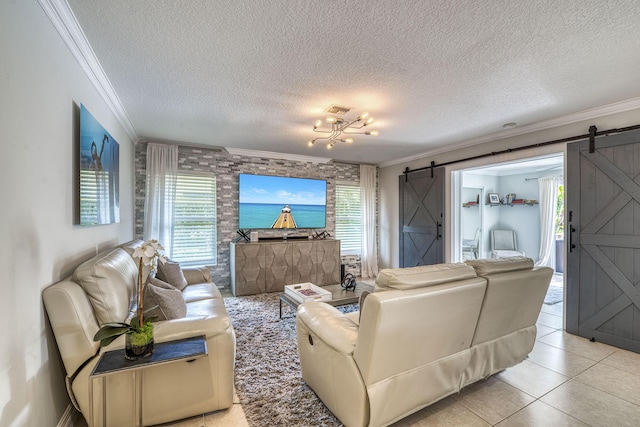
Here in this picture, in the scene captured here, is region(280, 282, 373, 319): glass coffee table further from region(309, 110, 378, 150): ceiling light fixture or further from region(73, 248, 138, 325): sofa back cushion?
region(309, 110, 378, 150): ceiling light fixture

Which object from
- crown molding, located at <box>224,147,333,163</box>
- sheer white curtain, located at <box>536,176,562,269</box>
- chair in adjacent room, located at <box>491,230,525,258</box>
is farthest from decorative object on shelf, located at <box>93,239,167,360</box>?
sheer white curtain, located at <box>536,176,562,269</box>

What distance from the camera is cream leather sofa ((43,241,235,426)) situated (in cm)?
150

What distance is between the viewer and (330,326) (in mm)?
1756

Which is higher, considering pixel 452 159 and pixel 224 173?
pixel 452 159

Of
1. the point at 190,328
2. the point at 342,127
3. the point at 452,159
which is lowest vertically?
the point at 190,328

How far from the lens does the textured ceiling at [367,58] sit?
1.61m

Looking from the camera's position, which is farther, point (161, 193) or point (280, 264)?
point (280, 264)

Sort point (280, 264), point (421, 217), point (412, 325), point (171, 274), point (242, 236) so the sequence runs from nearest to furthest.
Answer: point (412, 325) < point (171, 274) < point (280, 264) < point (242, 236) < point (421, 217)

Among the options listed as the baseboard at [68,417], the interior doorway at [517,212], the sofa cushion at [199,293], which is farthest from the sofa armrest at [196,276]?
the interior doorway at [517,212]

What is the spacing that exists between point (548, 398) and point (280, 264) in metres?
3.68

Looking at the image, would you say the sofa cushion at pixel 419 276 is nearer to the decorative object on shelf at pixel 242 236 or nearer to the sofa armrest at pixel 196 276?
the sofa armrest at pixel 196 276

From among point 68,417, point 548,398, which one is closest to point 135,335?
point 68,417

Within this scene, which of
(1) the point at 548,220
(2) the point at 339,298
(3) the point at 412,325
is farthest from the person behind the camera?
(1) the point at 548,220

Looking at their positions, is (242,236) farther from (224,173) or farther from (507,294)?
(507,294)
